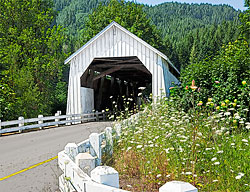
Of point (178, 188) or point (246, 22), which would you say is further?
point (246, 22)

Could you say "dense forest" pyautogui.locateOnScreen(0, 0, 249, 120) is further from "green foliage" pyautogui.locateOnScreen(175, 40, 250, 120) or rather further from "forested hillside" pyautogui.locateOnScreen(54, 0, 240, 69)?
"forested hillside" pyautogui.locateOnScreen(54, 0, 240, 69)

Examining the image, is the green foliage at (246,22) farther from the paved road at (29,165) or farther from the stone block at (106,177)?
the stone block at (106,177)

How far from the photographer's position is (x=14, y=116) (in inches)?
739

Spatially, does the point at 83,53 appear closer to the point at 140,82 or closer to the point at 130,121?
the point at 130,121

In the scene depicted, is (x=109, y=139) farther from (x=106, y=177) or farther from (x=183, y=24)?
(x=183, y=24)

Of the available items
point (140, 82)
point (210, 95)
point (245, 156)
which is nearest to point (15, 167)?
point (245, 156)

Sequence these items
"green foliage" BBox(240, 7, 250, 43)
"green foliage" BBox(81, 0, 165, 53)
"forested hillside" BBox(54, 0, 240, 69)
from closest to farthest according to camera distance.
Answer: "green foliage" BBox(240, 7, 250, 43), "green foliage" BBox(81, 0, 165, 53), "forested hillside" BBox(54, 0, 240, 69)

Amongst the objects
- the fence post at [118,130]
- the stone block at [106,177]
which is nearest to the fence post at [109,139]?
the fence post at [118,130]

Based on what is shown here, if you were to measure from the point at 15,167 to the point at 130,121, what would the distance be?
2.96 metres

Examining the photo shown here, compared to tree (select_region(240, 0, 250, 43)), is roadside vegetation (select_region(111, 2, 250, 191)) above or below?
below

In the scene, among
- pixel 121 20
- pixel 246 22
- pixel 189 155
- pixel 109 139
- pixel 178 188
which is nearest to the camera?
pixel 178 188

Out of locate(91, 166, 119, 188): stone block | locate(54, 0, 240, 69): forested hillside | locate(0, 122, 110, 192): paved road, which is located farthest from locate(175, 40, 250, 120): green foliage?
locate(91, 166, 119, 188): stone block

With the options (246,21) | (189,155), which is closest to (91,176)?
(189,155)

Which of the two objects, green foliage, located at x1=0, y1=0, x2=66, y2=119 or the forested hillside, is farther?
the forested hillside
